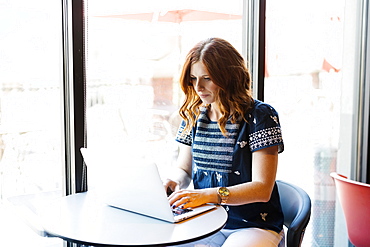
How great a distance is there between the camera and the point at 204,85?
1929 mm

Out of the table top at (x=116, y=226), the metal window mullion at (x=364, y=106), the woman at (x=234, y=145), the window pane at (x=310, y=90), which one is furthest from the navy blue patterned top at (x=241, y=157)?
the metal window mullion at (x=364, y=106)

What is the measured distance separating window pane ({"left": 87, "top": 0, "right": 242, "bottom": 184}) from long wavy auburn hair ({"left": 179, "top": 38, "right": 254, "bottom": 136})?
356 millimetres

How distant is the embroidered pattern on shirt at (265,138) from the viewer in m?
1.84

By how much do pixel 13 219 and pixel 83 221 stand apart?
0.51 metres

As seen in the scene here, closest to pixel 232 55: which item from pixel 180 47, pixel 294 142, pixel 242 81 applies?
pixel 242 81

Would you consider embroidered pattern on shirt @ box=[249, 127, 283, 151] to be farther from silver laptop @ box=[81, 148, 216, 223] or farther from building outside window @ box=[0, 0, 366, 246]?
building outside window @ box=[0, 0, 366, 246]

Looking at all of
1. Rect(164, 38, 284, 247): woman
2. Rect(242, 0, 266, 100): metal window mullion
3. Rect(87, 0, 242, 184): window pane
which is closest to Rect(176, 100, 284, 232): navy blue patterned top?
Rect(164, 38, 284, 247): woman

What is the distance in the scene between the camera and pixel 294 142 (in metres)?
2.90

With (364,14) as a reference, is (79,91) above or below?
below

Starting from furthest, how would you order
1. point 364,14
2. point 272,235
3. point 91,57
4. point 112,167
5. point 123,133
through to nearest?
point 364,14 < point 123,133 < point 91,57 < point 272,235 < point 112,167

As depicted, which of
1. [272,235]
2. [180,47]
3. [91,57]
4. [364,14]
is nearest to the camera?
[272,235]

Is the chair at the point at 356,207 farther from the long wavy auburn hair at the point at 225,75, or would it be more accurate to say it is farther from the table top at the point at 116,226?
the table top at the point at 116,226

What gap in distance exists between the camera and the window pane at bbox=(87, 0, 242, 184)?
2.12 metres

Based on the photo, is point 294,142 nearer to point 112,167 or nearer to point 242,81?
point 242,81
